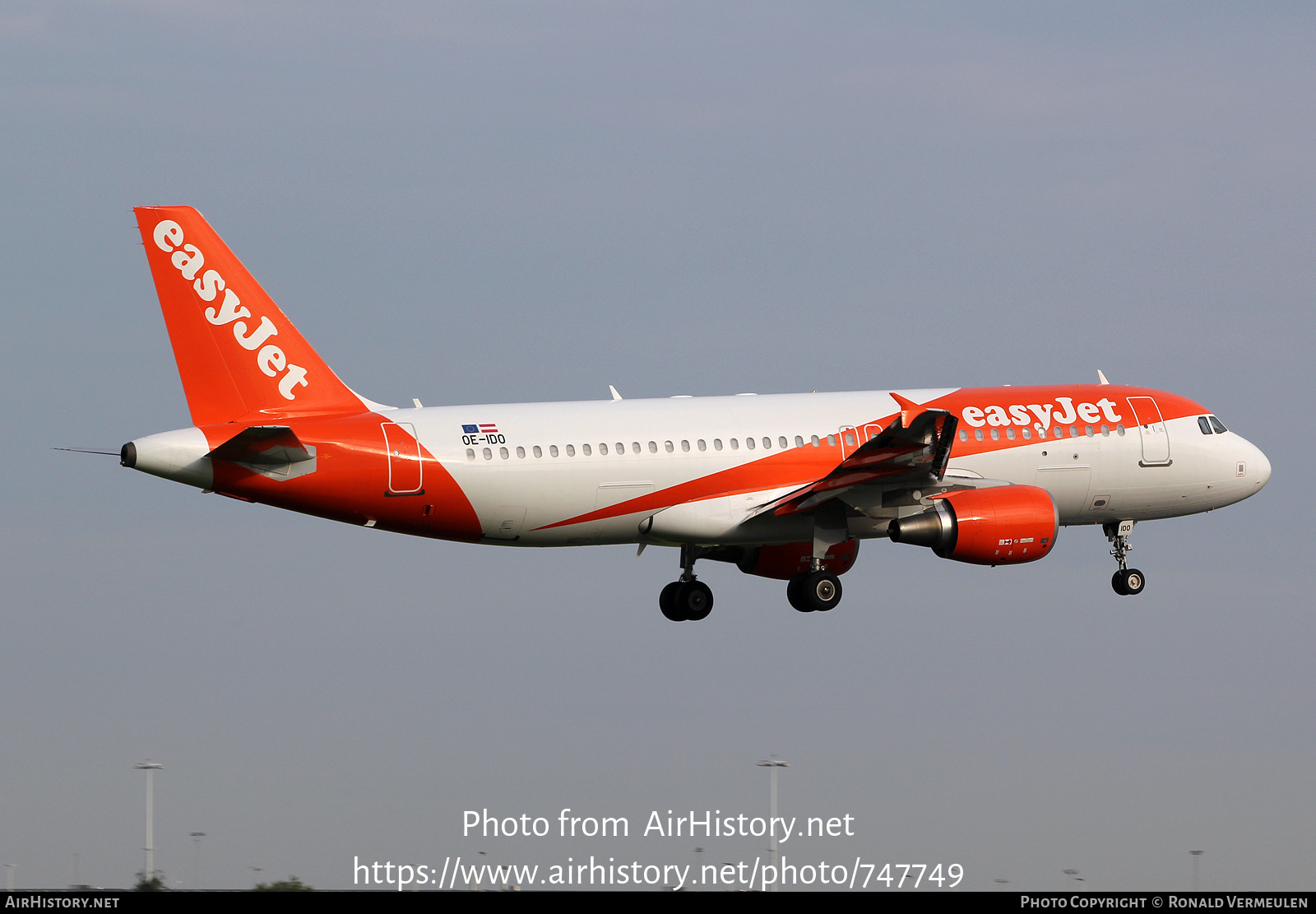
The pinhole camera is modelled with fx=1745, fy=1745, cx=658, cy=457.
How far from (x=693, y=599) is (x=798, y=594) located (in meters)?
3.39

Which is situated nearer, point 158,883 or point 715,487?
point 158,883

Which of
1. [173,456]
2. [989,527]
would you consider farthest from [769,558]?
[173,456]

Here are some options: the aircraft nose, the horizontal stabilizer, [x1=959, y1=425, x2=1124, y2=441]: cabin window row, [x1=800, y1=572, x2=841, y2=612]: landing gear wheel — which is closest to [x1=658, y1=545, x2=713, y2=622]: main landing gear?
[x1=800, y1=572, x2=841, y2=612]: landing gear wheel

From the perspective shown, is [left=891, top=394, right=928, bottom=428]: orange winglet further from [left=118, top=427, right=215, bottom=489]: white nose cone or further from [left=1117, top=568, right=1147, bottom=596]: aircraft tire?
[left=118, top=427, right=215, bottom=489]: white nose cone

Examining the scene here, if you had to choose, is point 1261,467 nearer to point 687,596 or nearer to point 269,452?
point 687,596

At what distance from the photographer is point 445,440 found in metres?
39.0

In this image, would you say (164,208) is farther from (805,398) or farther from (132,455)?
(805,398)

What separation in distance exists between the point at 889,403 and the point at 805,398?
2081mm

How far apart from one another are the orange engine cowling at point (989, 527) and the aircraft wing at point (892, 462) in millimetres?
914

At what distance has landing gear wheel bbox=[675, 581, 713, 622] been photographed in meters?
44.6

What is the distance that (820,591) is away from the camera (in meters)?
42.0

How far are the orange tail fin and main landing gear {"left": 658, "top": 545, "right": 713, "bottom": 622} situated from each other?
10.5 metres

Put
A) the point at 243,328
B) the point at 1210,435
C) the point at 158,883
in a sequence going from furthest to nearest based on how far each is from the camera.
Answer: the point at 1210,435 < the point at 243,328 < the point at 158,883
